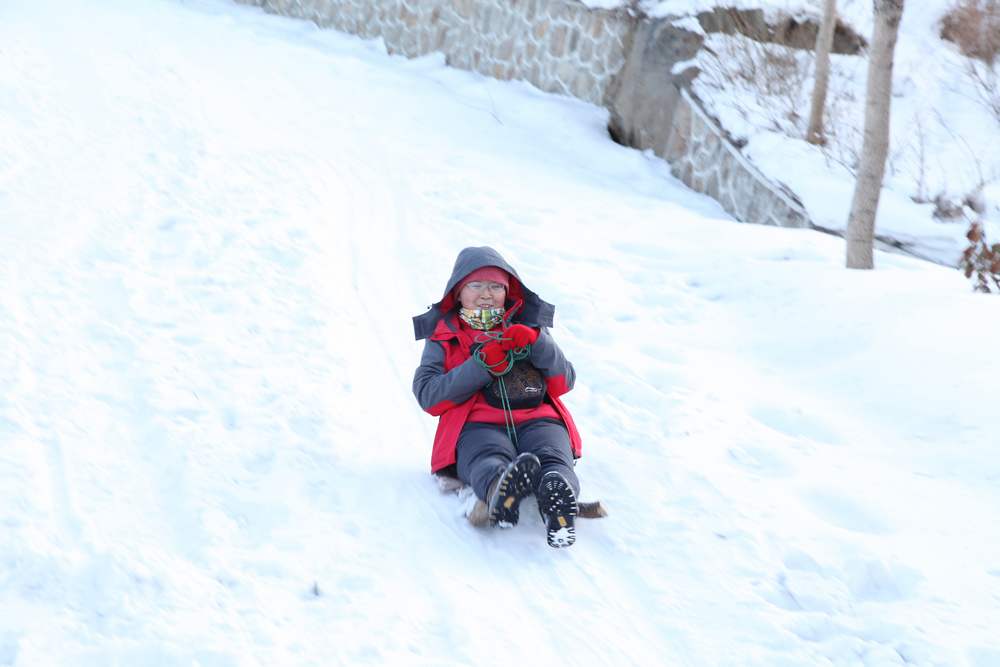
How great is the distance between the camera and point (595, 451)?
426 cm

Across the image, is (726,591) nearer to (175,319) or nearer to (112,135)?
(175,319)

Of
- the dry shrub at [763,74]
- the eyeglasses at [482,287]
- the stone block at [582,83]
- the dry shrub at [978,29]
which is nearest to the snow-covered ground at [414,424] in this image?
the eyeglasses at [482,287]

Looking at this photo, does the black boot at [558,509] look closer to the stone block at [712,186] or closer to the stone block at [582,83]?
the stone block at [712,186]

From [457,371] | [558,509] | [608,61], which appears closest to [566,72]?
[608,61]

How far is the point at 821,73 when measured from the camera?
8219 mm

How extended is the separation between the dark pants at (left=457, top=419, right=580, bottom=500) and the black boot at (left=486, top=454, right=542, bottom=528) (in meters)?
0.06

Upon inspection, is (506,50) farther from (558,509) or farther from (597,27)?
(558,509)

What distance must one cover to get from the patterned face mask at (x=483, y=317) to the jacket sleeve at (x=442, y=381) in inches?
6.2

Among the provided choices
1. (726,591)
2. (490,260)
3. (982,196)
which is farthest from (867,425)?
(982,196)

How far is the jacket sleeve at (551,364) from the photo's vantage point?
12.3 feet

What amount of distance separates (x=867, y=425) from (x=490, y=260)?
73.9 inches

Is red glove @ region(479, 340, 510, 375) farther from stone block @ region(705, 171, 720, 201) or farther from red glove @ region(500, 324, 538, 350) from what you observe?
stone block @ region(705, 171, 720, 201)

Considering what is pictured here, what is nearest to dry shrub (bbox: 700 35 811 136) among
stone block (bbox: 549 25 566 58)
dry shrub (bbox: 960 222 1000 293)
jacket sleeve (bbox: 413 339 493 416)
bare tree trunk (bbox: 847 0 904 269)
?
stone block (bbox: 549 25 566 58)

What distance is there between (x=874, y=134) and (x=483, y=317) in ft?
10.2
